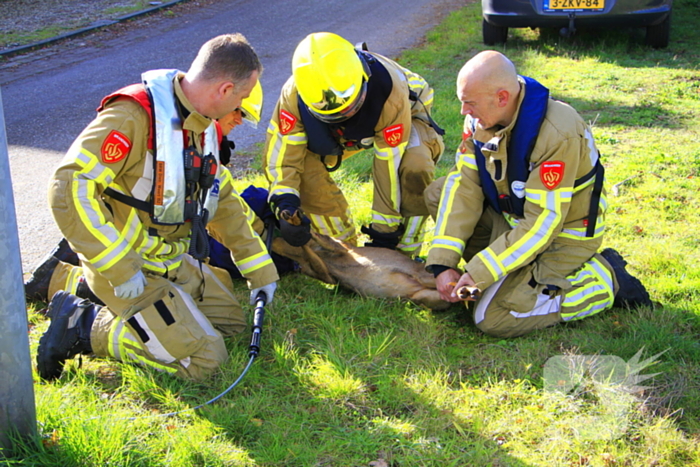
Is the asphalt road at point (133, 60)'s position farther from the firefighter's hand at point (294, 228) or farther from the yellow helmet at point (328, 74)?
the yellow helmet at point (328, 74)

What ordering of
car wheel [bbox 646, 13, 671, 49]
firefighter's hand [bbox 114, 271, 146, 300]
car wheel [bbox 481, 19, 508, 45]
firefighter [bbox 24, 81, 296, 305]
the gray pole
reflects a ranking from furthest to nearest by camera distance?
car wheel [bbox 481, 19, 508, 45], car wheel [bbox 646, 13, 671, 49], firefighter [bbox 24, 81, 296, 305], firefighter's hand [bbox 114, 271, 146, 300], the gray pole

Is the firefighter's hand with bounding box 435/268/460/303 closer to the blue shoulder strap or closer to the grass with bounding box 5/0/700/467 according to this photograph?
the grass with bounding box 5/0/700/467

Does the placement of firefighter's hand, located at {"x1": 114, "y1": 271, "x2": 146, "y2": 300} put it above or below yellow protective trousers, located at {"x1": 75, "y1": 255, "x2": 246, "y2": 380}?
above

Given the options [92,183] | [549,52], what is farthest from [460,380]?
[549,52]

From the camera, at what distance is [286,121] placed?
4051 mm

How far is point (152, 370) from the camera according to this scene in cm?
305

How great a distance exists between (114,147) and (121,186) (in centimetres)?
26

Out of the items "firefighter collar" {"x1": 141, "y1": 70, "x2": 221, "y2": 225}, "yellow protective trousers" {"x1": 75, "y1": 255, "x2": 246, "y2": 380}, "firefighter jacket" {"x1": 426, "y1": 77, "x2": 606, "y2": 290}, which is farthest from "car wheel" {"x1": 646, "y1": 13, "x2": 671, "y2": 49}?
"yellow protective trousers" {"x1": 75, "y1": 255, "x2": 246, "y2": 380}

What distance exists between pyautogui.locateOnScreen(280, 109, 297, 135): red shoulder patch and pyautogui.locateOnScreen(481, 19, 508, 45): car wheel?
19.9ft

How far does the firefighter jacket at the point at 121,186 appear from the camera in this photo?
2688 mm

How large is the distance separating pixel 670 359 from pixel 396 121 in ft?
6.72

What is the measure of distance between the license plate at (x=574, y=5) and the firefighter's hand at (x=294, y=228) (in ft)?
19.2

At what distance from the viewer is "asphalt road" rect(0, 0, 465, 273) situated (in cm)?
527

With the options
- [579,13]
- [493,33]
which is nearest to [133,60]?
[493,33]
